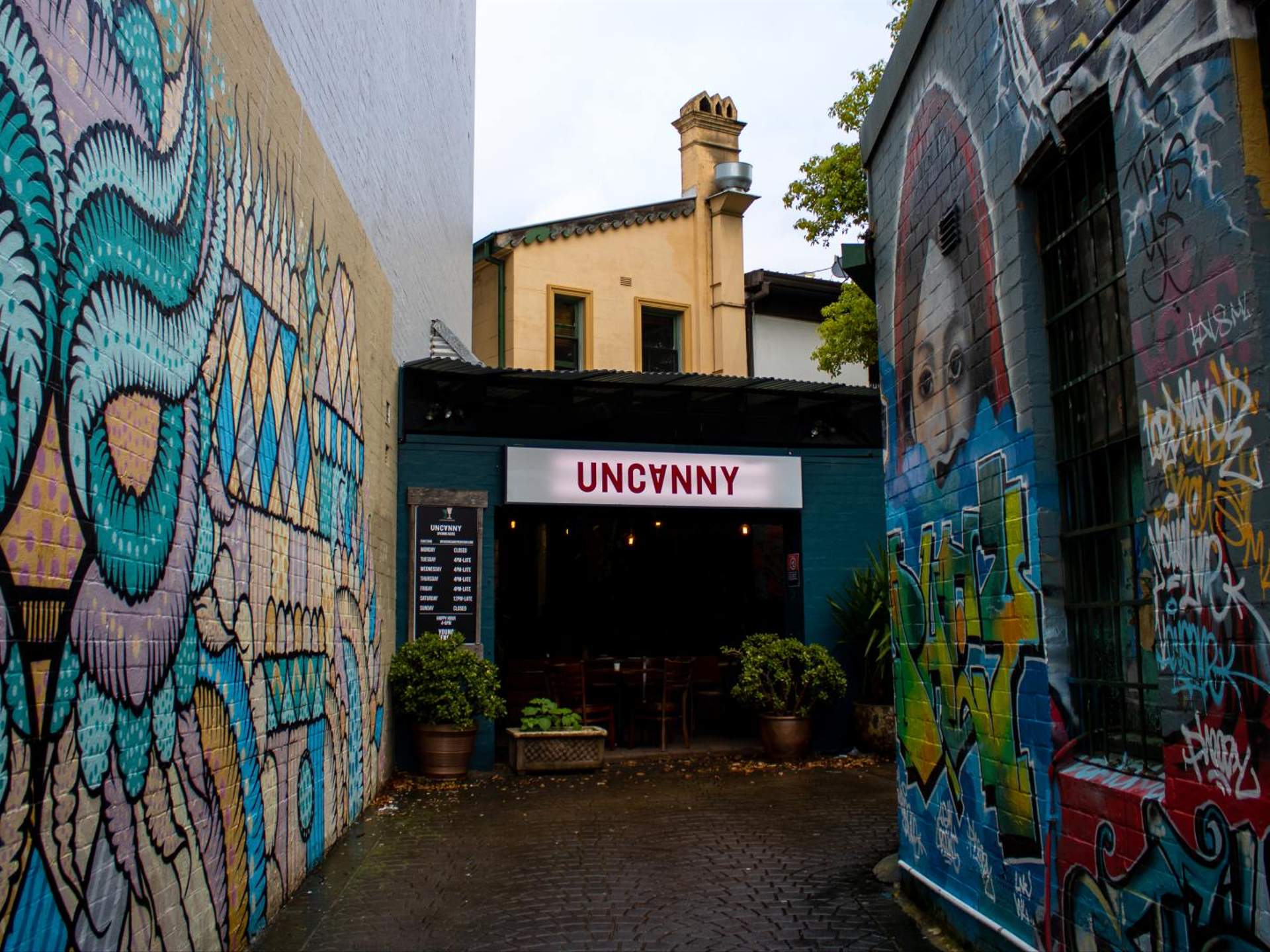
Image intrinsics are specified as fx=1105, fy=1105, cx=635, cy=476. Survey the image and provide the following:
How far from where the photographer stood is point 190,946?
4508 mm

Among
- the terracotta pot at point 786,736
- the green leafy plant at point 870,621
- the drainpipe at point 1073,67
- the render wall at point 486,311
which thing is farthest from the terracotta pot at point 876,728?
the render wall at point 486,311

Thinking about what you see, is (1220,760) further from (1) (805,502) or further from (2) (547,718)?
(1) (805,502)

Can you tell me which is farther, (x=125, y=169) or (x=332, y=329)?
(x=332, y=329)

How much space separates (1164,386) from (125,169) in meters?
3.69

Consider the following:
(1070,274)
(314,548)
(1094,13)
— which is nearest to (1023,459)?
(1070,274)

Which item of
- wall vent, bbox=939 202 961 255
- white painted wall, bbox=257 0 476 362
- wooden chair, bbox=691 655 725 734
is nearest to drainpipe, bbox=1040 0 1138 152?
wall vent, bbox=939 202 961 255

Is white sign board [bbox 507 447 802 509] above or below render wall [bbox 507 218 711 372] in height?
below

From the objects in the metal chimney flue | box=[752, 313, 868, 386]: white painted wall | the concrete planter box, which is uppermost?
the metal chimney flue

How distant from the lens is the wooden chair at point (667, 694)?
1254 centimetres

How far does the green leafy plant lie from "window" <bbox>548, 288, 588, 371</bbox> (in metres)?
7.40

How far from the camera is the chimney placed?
2027 centimetres

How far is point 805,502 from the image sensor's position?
1291cm

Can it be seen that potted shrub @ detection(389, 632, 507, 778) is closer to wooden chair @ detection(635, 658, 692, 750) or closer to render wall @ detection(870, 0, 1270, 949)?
wooden chair @ detection(635, 658, 692, 750)

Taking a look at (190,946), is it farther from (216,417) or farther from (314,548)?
(314,548)
